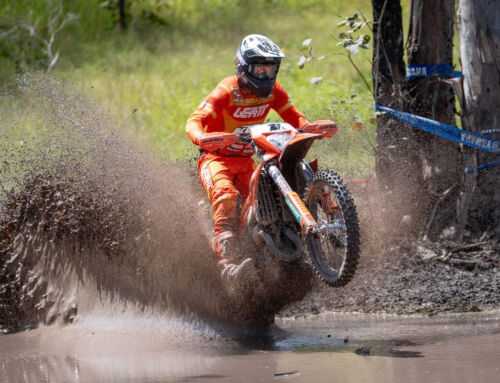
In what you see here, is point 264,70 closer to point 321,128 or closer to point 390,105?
point 321,128

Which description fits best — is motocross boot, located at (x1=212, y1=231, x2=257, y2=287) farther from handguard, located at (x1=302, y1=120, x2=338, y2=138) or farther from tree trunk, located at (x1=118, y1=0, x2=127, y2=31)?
tree trunk, located at (x1=118, y1=0, x2=127, y2=31)

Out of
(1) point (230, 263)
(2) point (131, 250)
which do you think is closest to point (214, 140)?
(1) point (230, 263)

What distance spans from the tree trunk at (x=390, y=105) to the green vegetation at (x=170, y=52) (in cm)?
672

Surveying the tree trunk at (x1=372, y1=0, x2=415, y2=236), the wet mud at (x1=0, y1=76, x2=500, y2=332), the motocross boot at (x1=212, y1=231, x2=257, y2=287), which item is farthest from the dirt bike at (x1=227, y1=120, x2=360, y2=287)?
the tree trunk at (x1=372, y1=0, x2=415, y2=236)

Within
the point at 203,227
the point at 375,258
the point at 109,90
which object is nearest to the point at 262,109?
the point at 203,227

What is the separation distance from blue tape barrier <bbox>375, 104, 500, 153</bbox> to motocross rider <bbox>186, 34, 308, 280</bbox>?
188 centimetres

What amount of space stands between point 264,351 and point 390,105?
3.97 metres

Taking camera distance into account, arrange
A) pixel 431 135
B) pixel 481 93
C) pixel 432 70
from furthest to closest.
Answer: pixel 431 135, pixel 432 70, pixel 481 93

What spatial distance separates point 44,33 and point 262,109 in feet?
77.1

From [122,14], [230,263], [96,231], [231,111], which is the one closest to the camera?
[230,263]

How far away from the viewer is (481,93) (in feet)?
27.8

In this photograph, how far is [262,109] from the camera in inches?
286

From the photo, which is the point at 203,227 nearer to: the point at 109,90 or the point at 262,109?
the point at 262,109

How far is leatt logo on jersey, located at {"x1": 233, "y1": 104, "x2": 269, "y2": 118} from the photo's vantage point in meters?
7.18
